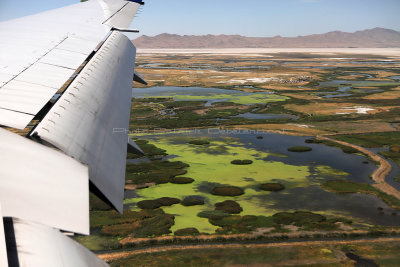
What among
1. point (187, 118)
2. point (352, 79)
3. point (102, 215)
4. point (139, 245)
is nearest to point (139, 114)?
point (187, 118)

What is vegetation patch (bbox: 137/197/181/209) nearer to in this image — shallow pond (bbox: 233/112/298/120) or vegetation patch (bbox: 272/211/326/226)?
vegetation patch (bbox: 272/211/326/226)

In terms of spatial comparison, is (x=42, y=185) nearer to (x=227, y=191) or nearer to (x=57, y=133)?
(x=57, y=133)

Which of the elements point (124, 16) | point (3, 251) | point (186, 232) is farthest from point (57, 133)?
point (186, 232)

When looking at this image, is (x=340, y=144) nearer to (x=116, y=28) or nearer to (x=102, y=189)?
(x=116, y=28)

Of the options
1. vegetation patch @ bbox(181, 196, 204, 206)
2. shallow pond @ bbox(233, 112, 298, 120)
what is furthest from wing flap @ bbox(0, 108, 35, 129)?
shallow pond @ bbox(233, 112, 298, 120)

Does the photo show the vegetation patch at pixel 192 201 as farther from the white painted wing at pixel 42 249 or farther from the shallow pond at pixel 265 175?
the white painted wing at pixel 42 249

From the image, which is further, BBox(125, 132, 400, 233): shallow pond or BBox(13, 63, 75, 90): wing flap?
BBox(125, 132, 400, 233): shallow pond
